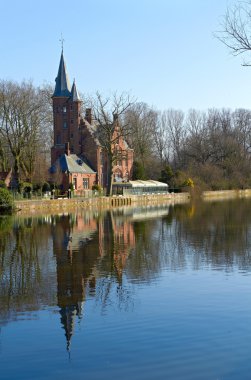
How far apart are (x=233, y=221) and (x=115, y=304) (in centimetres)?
2125

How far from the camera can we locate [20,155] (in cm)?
5147

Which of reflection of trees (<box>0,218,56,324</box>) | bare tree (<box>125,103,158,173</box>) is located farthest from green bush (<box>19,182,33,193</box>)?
bare tree (<box>125,103,158,173</box>)

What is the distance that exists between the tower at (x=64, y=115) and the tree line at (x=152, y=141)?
1559 mm

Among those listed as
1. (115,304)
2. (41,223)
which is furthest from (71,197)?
(115,304)

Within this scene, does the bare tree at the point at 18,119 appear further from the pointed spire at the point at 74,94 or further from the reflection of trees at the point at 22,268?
the reflection of trees at the point at 22,268

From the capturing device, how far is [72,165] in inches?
2355

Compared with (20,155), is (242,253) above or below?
below

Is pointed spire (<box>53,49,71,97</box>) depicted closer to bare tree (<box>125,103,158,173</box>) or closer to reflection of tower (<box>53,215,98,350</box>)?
bare tree (<box>125,103,158,173</box>)

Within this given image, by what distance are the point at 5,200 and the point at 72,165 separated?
21.1m

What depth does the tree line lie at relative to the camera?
1959 inches

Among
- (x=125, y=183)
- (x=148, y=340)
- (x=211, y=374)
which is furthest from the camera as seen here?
(x=125, y=183)

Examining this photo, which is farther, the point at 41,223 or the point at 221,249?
the point at 41,223

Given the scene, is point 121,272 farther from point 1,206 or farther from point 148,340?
point 1,206

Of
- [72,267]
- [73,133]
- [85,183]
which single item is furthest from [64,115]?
[72,267]
